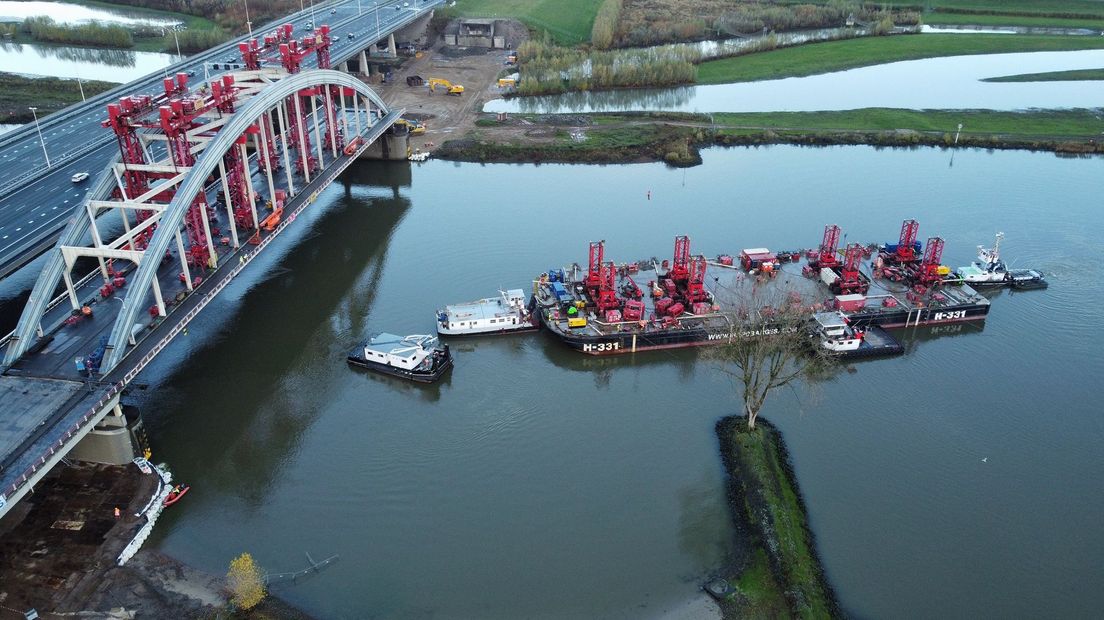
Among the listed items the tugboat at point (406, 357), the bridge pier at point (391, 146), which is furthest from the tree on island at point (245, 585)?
the bridge pier at point (391, 146)

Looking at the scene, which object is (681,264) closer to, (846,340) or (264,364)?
(846,340)

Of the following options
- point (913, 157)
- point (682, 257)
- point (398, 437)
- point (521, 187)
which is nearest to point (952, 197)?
point (913, 157)

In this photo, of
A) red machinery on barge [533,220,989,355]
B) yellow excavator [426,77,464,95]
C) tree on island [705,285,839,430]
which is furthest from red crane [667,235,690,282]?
yellow excavator [426,77,464,95]

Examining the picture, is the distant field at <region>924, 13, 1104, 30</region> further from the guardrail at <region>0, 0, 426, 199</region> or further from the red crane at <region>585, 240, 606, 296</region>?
the red crane at <region>585, 240, 606, 296</region>

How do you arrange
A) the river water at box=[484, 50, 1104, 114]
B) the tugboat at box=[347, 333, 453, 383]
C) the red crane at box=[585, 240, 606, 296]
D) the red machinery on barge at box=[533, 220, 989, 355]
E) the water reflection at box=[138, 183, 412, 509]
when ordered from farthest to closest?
1. the river water at box=[484, 50, 1104, 114]
2. the red crane at box=[585, 240, 606, 296]
3. the red machinery on barge at box=[533, 220, 989, 355]
4. the tugboat at box=[347, 333, 453, 383]
5. the water reflection at box=[138, 183, 412, 509]

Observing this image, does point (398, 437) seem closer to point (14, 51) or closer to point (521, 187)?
point (521, 187)
